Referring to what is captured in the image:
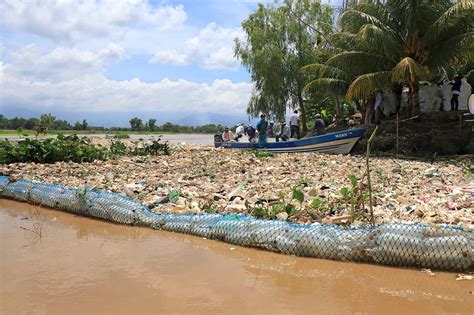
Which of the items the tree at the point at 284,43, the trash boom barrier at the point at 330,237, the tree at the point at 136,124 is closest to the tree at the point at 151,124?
the tree at the point at 136,124

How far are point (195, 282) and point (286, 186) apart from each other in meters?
4.12

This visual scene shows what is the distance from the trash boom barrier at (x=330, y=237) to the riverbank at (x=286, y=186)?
0.65 meters

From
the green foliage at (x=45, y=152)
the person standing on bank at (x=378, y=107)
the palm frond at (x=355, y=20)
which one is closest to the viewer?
the green foliage at (x=45, y=152)

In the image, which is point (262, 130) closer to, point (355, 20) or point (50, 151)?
point (355, 20)

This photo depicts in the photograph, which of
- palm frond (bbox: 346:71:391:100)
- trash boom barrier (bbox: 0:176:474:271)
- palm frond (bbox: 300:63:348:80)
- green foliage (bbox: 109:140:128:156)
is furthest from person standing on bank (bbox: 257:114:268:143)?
trash boom barrier (bbox: 0:176:474:271)

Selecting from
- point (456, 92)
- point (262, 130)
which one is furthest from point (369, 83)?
point (262, 130)

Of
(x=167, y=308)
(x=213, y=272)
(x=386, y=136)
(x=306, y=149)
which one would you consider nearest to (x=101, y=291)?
(x=167, y=308)

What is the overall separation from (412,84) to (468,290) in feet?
41.6

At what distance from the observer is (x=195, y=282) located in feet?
14.2

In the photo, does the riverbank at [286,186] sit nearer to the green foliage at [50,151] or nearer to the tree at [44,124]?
the green foliage at [50,151]

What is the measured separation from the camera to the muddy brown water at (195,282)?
3779mm

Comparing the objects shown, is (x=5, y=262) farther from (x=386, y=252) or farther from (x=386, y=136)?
(x=386, y=136)

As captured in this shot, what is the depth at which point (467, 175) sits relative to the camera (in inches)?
381

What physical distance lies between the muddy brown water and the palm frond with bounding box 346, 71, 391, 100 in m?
10.9
